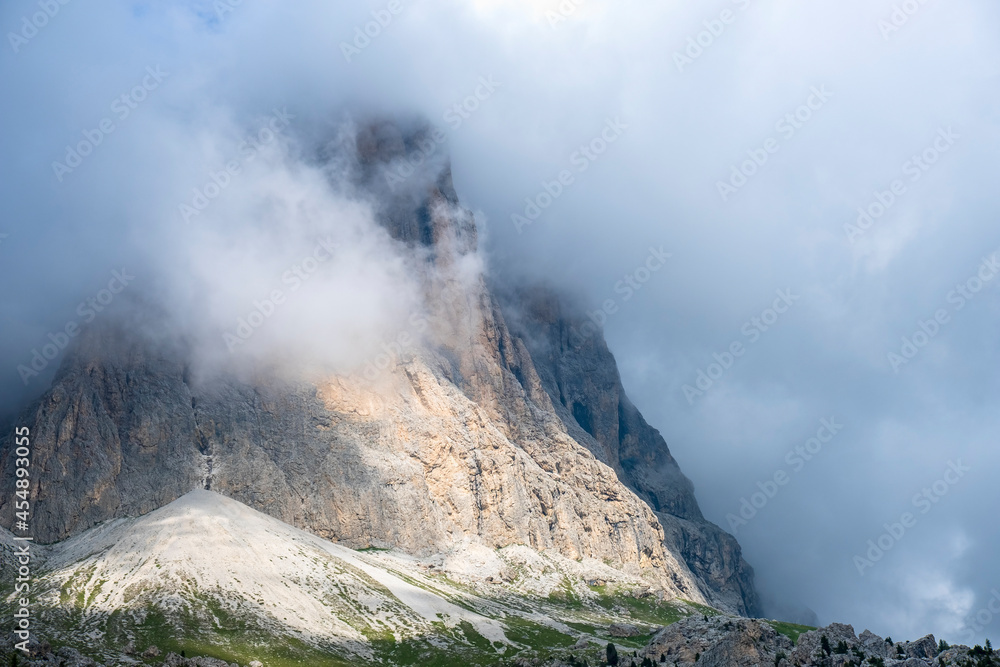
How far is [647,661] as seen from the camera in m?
192

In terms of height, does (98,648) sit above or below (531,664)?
below

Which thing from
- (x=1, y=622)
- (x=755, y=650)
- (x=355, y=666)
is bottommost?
(x=1, y=622)

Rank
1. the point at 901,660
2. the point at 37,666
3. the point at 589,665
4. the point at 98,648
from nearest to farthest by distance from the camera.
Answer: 1. the point at 37,666
2. the point at 901,660
3. the point at 98,648
4. the point at 589,665

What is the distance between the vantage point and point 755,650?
177625 mm

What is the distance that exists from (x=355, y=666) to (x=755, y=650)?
7826 centimetres

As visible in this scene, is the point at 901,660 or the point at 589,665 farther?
the point at 589,665

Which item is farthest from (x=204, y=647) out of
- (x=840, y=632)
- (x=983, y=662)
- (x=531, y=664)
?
(x=983, y=662)

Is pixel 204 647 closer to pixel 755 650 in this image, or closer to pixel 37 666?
pixel 37 666

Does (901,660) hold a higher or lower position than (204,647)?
higher

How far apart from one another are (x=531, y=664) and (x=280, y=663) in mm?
49455

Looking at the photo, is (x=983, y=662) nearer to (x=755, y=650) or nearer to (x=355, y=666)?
(x=755, y=650)

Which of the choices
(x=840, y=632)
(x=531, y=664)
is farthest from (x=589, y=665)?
(x=840, y=632)

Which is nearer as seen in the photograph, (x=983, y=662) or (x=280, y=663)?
(x=983, y=662)

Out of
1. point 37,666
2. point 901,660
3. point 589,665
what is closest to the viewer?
point 37,666
